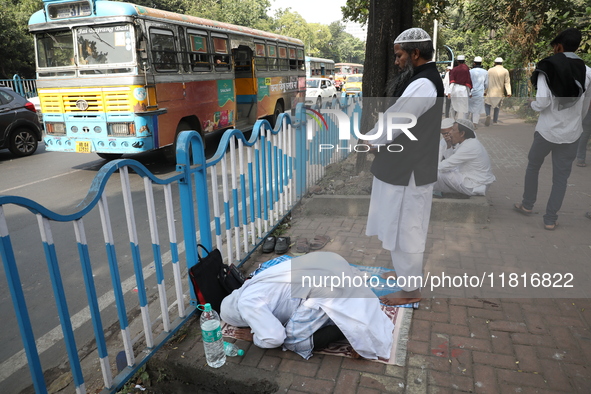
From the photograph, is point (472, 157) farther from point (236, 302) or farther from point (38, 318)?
point (38, 318)

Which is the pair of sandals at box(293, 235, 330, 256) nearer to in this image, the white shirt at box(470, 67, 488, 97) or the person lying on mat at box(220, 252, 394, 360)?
the person lying on mat at box(220, 252, 394, 360)

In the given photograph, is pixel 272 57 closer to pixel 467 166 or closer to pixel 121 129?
pixel 121 129

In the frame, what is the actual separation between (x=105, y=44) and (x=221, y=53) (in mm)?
2930

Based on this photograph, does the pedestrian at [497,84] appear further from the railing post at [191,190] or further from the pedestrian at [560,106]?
the railing post at [191,190]

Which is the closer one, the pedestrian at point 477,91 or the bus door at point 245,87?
the pedestrian at point 477,91

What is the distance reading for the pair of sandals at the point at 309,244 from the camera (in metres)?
4.14

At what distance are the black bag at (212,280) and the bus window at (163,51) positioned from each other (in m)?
5.46

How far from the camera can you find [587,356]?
2518 millimetres

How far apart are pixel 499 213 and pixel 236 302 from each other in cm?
357

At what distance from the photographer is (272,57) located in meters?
12.3

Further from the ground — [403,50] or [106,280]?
[403,50]

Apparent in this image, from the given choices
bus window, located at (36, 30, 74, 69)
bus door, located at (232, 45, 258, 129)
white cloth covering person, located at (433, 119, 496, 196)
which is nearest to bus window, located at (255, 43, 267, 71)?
bus door, located at (232, 45, 258, 129)

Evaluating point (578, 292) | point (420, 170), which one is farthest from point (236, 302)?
point (578, 292)

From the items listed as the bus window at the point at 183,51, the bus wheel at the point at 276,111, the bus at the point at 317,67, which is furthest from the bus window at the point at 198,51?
the bus at the point at 317,67
